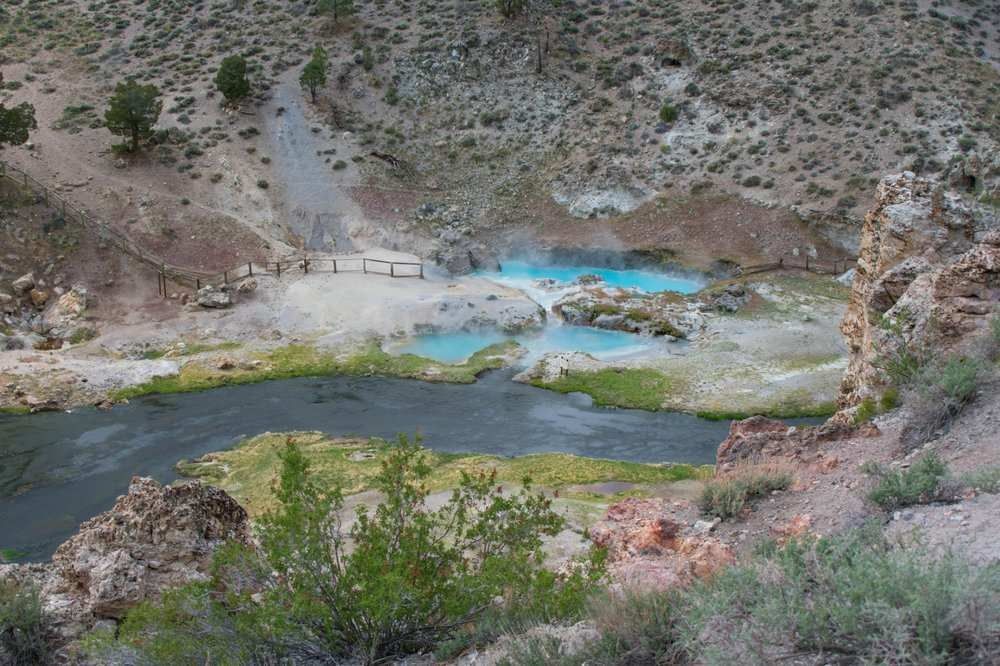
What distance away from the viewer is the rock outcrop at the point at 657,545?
424 inches

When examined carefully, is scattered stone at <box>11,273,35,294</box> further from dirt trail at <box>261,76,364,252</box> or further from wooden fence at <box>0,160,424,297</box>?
dirt trail at <box>261,76,364,252</box>

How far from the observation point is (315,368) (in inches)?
1296

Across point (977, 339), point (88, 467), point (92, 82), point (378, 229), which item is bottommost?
point (88, 467)

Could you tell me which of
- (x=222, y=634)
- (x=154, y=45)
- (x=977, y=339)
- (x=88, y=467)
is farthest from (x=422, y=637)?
(x=154, y=45)

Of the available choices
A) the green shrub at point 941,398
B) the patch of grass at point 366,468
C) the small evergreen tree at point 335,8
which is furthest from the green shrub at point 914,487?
the small evergreen tree at point 335,8

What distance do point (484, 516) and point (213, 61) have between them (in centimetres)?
5155

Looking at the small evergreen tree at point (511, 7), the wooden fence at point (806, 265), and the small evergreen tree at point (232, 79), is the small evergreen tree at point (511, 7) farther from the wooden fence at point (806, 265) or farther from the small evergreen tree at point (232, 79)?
the wooden fence at point (806, 265)

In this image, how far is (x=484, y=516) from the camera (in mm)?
10805

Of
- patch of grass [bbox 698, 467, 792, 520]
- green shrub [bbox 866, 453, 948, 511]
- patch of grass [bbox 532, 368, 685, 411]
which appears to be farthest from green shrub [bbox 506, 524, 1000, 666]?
patch of grass [bbox 532, 368, 685, 411]

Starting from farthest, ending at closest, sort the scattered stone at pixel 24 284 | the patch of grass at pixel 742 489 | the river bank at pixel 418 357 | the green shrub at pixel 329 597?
the scattered stone at pixel 24 284 → the river bank at pixel 418 357 → the patch of grass at pixel 742 489 → the green shrub at pixel 329 597

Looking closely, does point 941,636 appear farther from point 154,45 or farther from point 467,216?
point 154,45

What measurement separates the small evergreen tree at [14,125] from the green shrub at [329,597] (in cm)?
3796

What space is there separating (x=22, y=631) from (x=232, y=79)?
42889mm

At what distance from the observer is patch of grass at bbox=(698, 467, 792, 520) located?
44.2 feet
